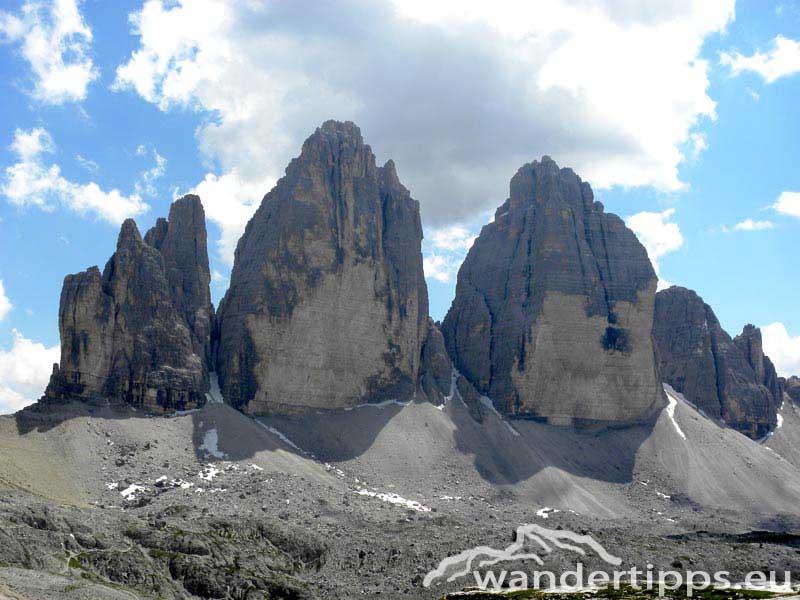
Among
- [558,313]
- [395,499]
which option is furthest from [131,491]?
[558,313]

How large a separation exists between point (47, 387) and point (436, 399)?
179 feet

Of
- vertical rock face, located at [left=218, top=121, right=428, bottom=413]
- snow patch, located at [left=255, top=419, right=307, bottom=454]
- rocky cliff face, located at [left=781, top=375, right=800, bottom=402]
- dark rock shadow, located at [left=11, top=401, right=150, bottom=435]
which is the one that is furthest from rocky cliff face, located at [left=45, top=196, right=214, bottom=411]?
rocky cliff face, located at [left=781, top=375, right=800, bottom=402]

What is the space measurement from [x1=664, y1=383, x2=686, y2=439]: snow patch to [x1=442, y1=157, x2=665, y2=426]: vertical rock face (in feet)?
6.76

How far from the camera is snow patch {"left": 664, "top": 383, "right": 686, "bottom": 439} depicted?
142038 mm

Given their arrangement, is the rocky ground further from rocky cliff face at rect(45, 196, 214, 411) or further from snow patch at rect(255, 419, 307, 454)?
rocky cliff face at rect(45, 196, 214, 411)

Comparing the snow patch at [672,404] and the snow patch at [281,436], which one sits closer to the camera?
the snow patch at [281,436]

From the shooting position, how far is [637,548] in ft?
259

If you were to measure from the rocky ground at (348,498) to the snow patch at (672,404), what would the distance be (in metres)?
0.87

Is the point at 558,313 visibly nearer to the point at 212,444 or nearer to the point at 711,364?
the point at 711,364

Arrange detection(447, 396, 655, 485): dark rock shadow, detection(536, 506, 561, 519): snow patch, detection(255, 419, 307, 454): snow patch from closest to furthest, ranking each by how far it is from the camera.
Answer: detection(536, 506, 561, 519): snow patch, detection(255, 419, 307, 454): snow patch, detection(447, 396, 655, 485): dark rock shadow

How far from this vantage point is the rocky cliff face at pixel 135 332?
339ft

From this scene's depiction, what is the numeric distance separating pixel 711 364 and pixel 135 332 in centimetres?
10974

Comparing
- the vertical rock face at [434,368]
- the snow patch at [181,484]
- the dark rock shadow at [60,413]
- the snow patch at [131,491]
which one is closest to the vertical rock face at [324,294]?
the vertical rock face at [434,368]

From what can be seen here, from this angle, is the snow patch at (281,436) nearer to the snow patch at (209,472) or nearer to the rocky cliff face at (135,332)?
the rocky cliff face at (135,332)
